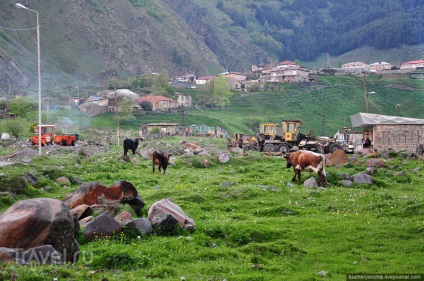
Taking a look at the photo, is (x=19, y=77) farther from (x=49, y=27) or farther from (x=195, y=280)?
(x=195, y=280)

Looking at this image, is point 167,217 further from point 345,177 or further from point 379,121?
point 379,121

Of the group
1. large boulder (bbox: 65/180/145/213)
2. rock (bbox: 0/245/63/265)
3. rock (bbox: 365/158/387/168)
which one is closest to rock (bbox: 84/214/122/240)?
rock (bbox: 0/245/63/265)

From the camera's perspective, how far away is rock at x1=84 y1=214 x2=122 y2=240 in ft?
38.1

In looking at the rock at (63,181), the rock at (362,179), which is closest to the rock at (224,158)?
the rock at (362,179)

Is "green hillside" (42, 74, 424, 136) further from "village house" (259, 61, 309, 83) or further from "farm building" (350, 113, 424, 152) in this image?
"farm building" (350, 113, 424, 152)

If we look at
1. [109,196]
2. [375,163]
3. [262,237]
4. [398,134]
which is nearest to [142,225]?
[109,196]

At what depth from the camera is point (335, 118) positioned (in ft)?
359

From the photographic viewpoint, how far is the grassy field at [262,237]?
10219 mm

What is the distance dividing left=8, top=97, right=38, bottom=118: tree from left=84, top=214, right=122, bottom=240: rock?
78.5 meters

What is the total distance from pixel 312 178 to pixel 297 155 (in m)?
1.55

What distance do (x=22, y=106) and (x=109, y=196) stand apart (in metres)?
82.8

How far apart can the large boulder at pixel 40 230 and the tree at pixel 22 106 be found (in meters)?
79.5

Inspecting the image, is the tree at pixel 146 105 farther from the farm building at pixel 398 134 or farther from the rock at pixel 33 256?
the rock at pixel 33 256

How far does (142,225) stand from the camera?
12188 mm
